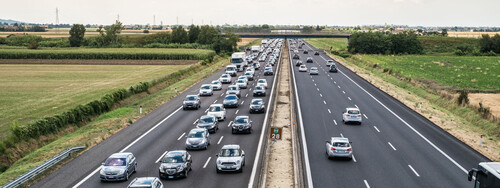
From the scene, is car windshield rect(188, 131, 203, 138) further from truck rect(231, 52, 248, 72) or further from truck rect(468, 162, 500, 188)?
truck rect(231, 52, 248, 72)

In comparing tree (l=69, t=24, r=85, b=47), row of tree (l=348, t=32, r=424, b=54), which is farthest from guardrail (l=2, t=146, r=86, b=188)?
tree (l=69, t=24, r=85, b=47)

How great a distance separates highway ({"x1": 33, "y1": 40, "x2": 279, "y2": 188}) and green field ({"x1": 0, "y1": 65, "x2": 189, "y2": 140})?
11.0 meters

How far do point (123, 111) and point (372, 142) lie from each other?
24338 mm

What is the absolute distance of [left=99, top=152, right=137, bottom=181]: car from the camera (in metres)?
24.0

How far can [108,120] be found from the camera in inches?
1644

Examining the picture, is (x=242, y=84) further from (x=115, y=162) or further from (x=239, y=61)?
(x=115, y=162)

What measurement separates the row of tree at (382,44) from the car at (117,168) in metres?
126

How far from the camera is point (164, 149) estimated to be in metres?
31.0

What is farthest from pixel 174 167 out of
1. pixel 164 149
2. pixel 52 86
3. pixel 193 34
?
pixel 193 34

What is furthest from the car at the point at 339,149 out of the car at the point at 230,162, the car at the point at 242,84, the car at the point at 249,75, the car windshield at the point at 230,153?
the car at the point at 249,75

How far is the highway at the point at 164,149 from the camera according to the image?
24.3 meters

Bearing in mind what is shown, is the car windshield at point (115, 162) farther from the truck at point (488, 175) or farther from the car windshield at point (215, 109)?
the car windshield at point (215, 109)

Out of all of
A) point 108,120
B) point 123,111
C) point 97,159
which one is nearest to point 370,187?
point 97,159

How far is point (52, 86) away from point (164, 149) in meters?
47.8
